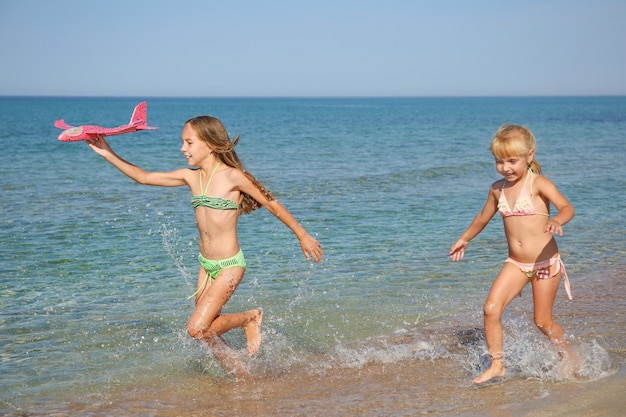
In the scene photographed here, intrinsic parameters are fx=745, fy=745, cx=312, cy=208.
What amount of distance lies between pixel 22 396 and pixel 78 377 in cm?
45

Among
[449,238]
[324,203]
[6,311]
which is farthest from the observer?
[324,203]

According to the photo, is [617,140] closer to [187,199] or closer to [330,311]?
[187,199]

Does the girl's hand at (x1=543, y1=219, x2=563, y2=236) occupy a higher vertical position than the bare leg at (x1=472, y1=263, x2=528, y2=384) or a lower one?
higher

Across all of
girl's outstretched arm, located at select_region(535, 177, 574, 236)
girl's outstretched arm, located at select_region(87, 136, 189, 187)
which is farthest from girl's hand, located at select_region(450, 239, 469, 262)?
girl's outstretched arm, located at select_region(87, 136, 189, 187)

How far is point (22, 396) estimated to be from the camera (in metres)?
4.89

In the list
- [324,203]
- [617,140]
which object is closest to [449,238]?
[324,203]

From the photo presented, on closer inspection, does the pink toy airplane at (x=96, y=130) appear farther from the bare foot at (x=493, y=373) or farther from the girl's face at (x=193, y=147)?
the bare foot at (x=493, y=373)

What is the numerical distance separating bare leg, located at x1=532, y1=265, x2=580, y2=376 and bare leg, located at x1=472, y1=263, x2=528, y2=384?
0.14 metres

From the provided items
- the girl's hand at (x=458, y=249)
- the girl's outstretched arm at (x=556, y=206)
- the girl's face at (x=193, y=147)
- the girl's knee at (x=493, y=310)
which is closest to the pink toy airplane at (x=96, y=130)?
the girl's face at (x=193, y=147)

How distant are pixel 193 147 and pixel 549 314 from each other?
2.69m

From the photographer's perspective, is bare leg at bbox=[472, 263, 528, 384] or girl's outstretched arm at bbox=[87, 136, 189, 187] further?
girl's outstretched arm at bbox=[87, 136, 189, 187]

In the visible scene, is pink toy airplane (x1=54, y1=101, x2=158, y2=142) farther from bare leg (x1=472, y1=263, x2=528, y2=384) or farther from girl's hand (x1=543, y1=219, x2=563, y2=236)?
girl's hand (x1=543, y1=219, x2=563, y2=236)

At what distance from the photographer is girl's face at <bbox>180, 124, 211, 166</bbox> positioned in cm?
516

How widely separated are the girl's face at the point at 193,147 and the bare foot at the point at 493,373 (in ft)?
7.79
